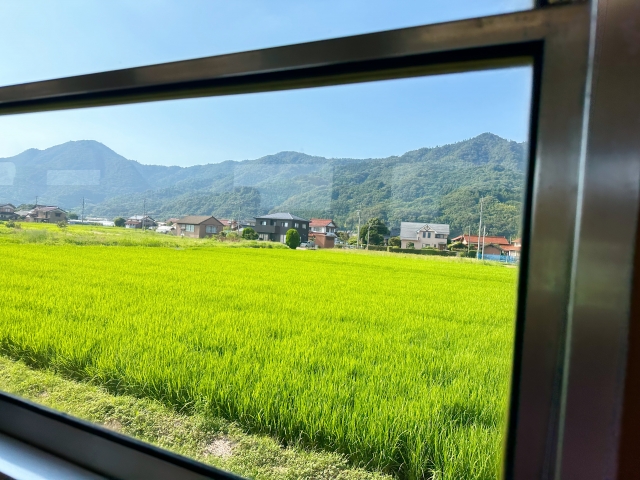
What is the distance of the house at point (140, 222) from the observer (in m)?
1.13

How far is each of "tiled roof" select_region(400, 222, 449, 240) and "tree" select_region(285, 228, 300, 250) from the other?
0.28 metres

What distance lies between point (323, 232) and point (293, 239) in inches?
3.9

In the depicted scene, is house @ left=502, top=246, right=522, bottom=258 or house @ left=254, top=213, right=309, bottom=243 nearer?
house @ left=502, top=246, right=522, bottom=258

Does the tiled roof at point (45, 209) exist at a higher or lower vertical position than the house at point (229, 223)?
higher

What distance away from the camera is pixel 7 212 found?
4.63 feet

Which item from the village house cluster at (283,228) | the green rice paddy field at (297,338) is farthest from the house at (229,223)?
the green rice paddy field at (297,338)

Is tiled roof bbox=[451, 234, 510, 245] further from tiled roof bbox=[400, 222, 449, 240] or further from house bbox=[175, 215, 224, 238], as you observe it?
house bbox=[175, 215, 224, 238]

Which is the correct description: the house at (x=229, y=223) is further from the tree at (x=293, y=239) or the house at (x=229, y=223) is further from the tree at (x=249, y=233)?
the tree at (x=293, y=239)

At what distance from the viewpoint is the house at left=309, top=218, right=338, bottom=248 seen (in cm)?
83

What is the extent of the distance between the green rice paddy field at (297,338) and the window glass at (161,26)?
469 millimetres

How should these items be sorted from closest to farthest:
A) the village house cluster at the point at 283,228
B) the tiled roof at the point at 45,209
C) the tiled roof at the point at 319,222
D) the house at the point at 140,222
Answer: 1. the village house cluster at the point at 283,228
2. the tiled roof at the point at 319,222
3. the house at the point at 140,222
4. the tiled roof at the point at 45,209

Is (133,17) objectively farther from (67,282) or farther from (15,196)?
(67,282)

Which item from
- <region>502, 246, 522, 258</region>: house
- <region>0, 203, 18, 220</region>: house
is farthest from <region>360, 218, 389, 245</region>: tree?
<region>0, 203, 18, 220</region>: house

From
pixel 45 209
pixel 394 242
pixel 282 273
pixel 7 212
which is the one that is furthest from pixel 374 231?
pixel 7 212
